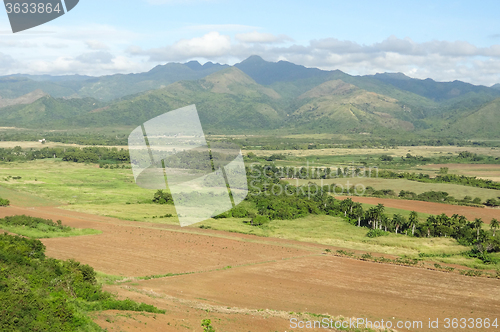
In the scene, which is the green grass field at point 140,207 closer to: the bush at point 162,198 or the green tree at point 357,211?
the bush at point 162,198

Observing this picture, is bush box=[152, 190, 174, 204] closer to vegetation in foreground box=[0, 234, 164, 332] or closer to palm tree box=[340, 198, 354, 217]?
palm tree box=[340, 198, 354, 217]

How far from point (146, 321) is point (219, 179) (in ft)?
189

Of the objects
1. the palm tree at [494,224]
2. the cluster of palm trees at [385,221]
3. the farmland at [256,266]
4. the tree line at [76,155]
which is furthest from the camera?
the tree line at [76,155]

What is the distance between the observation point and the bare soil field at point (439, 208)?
69.0 metres

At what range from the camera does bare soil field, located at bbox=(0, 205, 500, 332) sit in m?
26.3

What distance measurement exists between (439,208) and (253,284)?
52.4 metres

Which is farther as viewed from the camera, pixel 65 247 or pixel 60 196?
pixel 60 196

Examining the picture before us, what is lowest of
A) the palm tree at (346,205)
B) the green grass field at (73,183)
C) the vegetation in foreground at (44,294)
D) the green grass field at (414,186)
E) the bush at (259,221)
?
the green grass field at (414,186)

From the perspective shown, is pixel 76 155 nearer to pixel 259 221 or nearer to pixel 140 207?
pixel 140 207

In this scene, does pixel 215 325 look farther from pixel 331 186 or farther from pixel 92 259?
pixel 331 186

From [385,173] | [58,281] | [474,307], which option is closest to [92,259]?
[58,281]

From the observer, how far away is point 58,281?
2505 centimetres

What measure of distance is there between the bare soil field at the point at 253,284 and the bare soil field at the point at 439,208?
32.5 meters

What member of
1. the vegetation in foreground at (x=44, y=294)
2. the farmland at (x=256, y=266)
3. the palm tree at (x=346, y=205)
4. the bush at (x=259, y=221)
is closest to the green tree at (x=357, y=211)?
the palm tree at (x=346, y=205)
